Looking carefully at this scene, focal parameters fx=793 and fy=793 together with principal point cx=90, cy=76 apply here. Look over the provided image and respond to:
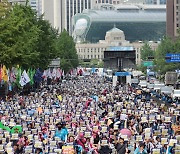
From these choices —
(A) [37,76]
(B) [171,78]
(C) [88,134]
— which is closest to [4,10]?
(A) [37,76]

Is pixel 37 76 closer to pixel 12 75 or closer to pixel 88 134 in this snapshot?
pixel 12 75

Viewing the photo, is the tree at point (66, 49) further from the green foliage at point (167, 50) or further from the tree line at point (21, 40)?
the tree line at point (21, 40)

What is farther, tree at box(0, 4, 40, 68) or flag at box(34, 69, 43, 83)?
flag at box(34, 69, 43, 83)

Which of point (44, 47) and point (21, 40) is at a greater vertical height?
point (21, 40)

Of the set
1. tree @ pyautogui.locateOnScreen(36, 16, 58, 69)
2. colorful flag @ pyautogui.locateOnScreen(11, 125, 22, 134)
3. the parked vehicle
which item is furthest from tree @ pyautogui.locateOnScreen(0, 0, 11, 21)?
colorful flag @ pyautogui.locateOnScreen(11, 125, 22, 134)

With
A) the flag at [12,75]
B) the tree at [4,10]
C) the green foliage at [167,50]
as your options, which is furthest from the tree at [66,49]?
the flag at [12,75]

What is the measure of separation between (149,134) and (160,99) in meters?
37.6

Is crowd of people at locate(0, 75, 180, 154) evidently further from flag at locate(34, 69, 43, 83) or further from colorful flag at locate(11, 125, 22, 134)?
flag at locate(34, 69, 43, 83)

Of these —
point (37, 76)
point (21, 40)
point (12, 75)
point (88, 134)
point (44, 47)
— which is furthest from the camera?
point (44, 47)

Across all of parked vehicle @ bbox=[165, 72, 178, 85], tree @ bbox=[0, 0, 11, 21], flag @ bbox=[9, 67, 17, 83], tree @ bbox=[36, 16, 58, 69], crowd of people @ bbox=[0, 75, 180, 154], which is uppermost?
tree @ bbox=[0, 0, 11, 21]

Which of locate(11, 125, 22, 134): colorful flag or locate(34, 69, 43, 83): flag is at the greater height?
locate(11, 125, 22, 134): colorful flag

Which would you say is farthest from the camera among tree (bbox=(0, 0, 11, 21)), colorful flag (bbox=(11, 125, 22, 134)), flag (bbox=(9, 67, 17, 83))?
tree (bbox=(0, 0, 11, 21))

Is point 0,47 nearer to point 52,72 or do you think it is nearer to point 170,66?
point 52,72

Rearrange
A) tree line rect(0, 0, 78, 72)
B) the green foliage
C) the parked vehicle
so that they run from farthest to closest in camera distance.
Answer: the green foliage, the parked vehicle, tree line rect(0, 0, 78, 72)
